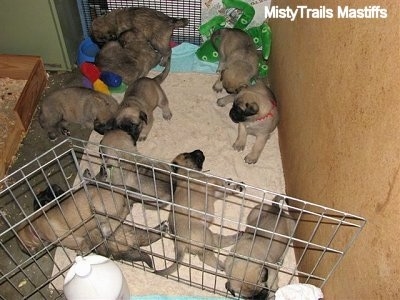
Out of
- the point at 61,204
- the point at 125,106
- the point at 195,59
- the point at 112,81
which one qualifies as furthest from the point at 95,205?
the point at 195,59

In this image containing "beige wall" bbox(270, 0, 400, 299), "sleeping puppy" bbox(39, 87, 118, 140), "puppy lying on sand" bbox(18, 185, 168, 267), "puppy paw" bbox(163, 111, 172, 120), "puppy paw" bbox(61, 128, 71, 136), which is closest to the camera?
"beige wall" bbox(270, 0, 400, 299)

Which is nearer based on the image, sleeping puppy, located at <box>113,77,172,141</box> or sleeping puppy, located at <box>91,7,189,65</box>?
sleeping puppy, located at <box>113,77,172,141</box>

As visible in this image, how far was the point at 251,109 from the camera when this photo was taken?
3.01 metres

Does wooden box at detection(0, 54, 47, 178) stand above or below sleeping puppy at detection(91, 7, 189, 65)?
below

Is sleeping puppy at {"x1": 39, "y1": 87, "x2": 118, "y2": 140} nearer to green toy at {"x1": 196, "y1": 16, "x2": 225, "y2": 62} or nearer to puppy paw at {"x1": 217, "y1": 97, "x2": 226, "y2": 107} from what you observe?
puppy paw at {"x1": 217, "y1": 97, "x2": 226, "y2": 107}

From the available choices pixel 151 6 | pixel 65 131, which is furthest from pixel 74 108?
pixel 151 6

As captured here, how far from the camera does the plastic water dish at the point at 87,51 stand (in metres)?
3.82

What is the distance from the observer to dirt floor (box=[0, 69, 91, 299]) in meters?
2.58

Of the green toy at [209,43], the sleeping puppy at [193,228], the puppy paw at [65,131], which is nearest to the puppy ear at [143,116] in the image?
the sleeping puppy at [193,228]

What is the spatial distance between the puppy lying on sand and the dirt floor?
134mm

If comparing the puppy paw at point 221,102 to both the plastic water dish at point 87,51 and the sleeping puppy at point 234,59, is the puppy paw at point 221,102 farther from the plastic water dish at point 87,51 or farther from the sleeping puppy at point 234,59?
the plastic water dish at point 87,51

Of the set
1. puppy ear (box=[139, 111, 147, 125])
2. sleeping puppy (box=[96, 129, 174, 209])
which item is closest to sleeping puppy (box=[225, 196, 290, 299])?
sleeping puppy (box=[96, 129, 174, 209])

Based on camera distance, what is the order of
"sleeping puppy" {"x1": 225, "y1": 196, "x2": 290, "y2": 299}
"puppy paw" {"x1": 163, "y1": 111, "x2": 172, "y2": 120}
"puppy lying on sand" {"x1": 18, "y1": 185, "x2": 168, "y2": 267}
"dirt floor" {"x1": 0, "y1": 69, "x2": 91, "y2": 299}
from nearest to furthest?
1. "sleeping puppy" {"x1": 225, "y1": 196, "x2": 290, "y2": 299}
2. "puppy lying on sand" {"x1": 18, "y1": 185, "x2": 168, "y2": 267}
3. "dirt floor" {"x1": 0, "y1": 69, "x2": 91, "y2": 299}
4. "puppy paw" {"x1": 163, "y1": 111, "x2": 172, "y2": 120}

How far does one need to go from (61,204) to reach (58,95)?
116cm
